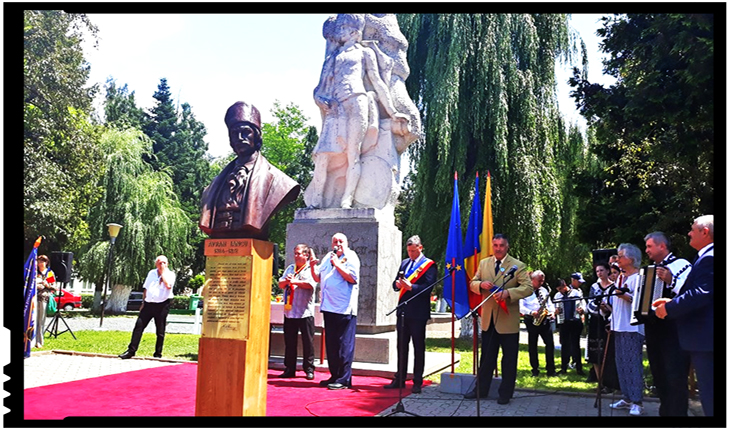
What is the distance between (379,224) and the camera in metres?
8.84

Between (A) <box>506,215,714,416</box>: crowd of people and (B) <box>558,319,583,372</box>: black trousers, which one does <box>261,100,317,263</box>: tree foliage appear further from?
(A) <box>506,215,714,416</box>: crowd of people

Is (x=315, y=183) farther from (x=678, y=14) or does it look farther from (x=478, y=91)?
(x=478, y=91)

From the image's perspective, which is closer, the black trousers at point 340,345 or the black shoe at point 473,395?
the black shoe at point 473,395

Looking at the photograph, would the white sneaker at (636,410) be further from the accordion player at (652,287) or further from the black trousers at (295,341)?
the black trousers at (295,341)

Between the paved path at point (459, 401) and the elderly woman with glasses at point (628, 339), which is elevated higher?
the elderly woman with glasses at point (628, 339)

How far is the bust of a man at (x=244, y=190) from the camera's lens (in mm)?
5121

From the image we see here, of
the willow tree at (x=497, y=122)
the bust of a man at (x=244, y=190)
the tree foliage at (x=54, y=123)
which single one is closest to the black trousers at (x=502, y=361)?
the bust of a man at (x=244, y=190)

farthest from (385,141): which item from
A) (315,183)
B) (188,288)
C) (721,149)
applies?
(188,288)

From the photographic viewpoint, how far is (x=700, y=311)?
15.7 ft

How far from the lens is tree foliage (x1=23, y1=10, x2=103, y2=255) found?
18000mm

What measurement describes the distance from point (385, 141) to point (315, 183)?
1299 millimetres

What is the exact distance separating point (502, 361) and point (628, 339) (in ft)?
4.06

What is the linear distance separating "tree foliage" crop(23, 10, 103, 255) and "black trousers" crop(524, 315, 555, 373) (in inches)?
562

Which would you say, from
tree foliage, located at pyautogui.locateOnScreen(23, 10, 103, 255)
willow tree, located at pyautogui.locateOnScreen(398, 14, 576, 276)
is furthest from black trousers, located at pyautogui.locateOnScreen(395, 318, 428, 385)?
tree foliage, located at pyautogui.locateOnScreen(23, 10, 103, 255)
